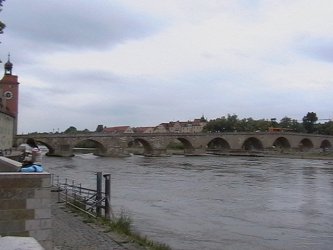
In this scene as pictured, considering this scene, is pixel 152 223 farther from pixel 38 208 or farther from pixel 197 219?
pixel 38 208

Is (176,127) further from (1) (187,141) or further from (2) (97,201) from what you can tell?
(2) (97,201)

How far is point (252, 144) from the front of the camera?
368 ft

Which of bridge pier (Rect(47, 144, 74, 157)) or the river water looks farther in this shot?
bridge pier (Rect(47, 144, 74, 157))

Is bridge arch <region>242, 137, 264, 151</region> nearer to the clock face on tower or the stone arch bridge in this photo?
the stone arch bridge

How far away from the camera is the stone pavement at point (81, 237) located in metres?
9.68

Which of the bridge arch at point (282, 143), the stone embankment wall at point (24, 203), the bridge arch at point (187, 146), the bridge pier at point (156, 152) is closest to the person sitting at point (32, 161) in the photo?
the stone embankment wall at point (24, 203)

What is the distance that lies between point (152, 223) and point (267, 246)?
4305 millimetres

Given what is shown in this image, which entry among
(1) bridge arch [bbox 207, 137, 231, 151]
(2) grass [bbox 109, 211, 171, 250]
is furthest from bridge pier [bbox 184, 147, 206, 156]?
(2) grass [bbox 109, 211, 171, 250]

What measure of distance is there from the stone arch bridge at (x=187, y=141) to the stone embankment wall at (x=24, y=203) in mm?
68880

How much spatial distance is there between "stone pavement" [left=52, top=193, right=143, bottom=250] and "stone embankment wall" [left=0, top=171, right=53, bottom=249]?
149 cm

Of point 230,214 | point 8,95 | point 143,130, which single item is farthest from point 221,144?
point 230,214

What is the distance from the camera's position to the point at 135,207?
62.5 feet

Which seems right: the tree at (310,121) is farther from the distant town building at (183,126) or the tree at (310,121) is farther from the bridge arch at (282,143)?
the distant town building at (183,126)

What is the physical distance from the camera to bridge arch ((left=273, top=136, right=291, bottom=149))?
110188 mm
